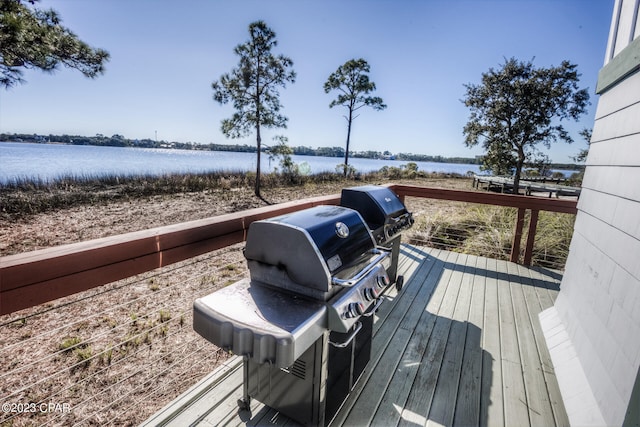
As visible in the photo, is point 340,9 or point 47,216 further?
point 47,216

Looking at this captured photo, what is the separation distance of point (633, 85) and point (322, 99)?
20124 mm

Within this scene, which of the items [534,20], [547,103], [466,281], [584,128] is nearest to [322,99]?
[547,103]

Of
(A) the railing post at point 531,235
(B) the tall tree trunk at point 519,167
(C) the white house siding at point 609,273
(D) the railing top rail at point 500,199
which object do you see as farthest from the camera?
(B) the tall tree trunk at point 519,167

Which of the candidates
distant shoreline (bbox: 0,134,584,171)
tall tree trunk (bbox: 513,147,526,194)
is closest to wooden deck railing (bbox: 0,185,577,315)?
tall tree trunk (bbox: 513,147,526,194)

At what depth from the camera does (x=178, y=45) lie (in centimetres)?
809

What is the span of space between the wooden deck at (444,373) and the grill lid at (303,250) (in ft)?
2.55

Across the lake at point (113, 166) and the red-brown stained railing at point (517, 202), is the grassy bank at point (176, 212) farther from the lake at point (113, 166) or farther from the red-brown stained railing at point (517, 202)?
the lake at point (113, 166)

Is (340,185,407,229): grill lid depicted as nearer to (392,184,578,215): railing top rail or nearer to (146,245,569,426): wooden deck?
(146,245,569,426): wooden deck

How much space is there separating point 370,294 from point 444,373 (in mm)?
954

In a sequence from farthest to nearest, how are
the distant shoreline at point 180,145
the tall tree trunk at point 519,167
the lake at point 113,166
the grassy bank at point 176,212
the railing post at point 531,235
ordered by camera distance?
the distant shoreline at point 180,145 < the lake at point 113,166 < the tall tree trunk at point 519,167 < the grassy bank at point 176,212 < the railing post at point 531,235

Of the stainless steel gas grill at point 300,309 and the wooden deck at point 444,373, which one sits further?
the wooden deck at point 444,373

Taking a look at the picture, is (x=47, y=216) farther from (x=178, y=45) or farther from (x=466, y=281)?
(x=466, y=281)

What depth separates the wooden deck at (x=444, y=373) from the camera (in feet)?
4.85

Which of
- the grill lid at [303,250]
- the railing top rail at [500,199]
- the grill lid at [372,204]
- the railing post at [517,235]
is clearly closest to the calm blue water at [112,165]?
the railing top rail at [500,199]
